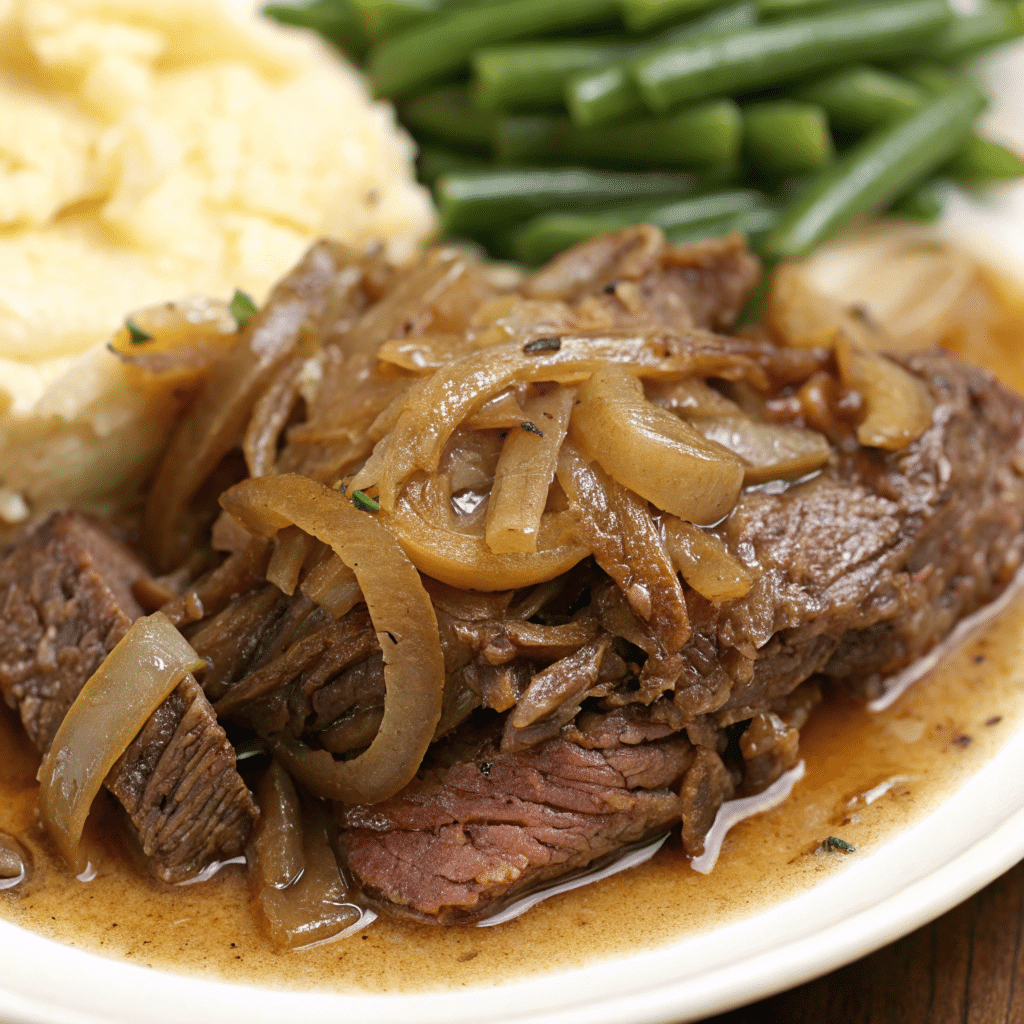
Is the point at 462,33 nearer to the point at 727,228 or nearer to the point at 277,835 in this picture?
the point at 727,228

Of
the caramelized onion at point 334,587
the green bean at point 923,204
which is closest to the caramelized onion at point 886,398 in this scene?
the caramelized onion at point 334,587

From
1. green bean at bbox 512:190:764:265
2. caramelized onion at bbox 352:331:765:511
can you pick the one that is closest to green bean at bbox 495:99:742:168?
green bean at bbox 512:190:764:265

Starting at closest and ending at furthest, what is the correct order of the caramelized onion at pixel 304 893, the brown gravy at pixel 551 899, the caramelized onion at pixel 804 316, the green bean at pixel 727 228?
the brown gravy at pixel 551 899 < the caramelized onion at pixel 304 893 < the caramelized onion at pixel 804 316 < the green bean at pixel 727 228

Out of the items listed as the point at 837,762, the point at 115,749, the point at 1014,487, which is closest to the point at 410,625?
the point at 115,749

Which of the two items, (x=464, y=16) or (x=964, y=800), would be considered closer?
(x=964, y=800)

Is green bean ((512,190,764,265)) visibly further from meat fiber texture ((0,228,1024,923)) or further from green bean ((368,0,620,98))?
meat fiber texture ((0,228,1024,923))

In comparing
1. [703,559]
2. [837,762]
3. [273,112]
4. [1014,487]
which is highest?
[273,112]

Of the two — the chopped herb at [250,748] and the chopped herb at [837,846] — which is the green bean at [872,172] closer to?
the chopped herb at [837,846]

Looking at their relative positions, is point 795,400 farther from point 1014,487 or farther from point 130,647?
point 130,647

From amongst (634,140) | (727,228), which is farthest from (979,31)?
(634,140)
